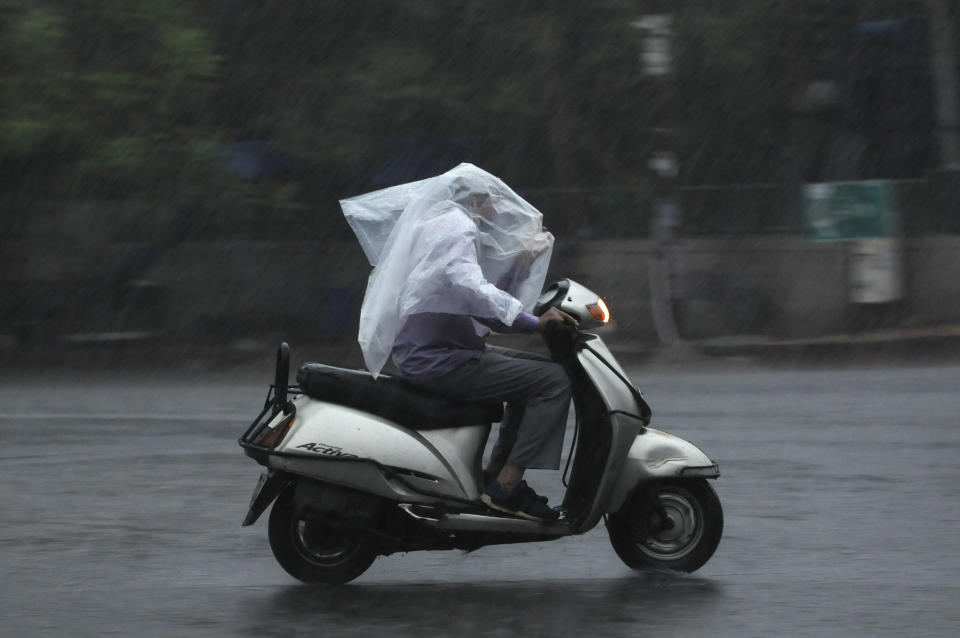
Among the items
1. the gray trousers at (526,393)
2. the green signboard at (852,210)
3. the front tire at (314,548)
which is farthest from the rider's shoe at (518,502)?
the green signboard at (852,210)

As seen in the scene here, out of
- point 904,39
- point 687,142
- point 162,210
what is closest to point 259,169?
point 162,210

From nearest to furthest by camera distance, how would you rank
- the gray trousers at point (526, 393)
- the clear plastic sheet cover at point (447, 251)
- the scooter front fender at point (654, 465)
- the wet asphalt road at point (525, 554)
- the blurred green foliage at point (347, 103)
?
the wet asphalt road at point (525, 554) → the clear plastic sheet cover at point (447, 251) → the gray trousers at point (526, 393) → the scooter front fender at point (654, 465) → the blurred green foliage at point (347, 103)

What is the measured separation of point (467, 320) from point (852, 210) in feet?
44.6

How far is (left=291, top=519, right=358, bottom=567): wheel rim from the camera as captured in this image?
629cm

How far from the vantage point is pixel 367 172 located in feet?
65.1

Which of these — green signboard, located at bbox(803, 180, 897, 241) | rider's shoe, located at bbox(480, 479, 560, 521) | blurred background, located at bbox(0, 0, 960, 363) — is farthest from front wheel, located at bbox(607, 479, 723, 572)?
green signboard, located at bbox(803, 180, 897, 241)

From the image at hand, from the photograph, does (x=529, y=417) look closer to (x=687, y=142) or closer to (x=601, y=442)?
(x=601, y=442)

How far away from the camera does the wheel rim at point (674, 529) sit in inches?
252

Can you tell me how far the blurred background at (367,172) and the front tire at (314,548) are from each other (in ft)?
38.8

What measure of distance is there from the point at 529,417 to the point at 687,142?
16.1 metres

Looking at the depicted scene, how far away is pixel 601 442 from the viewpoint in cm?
625

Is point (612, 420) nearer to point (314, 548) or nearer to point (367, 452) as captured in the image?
point (367, 452)

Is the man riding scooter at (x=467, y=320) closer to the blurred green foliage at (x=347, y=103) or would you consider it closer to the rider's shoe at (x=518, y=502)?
the rider's shoe at (x=518, y=502)

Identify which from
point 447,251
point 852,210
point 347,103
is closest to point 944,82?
point 852,210
